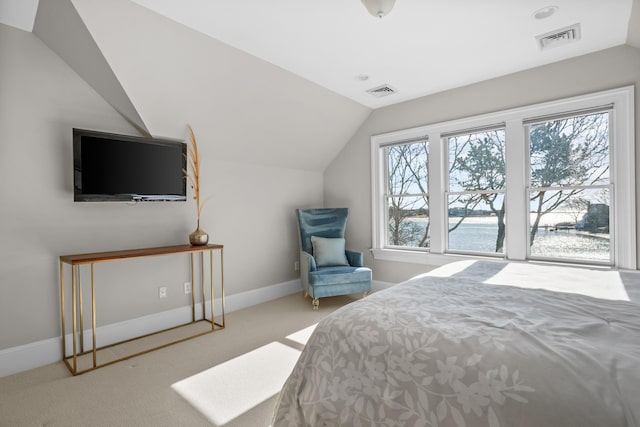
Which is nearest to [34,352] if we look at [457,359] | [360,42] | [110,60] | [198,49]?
[110,60]

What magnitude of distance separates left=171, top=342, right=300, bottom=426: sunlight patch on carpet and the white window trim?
7.07 ft

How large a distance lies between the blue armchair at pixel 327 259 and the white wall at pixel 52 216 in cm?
130

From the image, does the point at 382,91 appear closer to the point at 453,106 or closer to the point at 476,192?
the point at 453,106

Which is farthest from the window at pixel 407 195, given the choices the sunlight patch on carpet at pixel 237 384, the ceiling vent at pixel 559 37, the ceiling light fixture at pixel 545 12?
the sunlight patch on carpet at pixel 237 384

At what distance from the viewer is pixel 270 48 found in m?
2.74

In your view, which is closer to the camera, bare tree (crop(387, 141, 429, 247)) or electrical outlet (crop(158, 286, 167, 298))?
electrical outlet (crop(158, 286, 167, 298))

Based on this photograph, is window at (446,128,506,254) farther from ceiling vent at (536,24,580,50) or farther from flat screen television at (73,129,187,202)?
flat screen television at (73,129,187,202)

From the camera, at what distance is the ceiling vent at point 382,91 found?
3.60m

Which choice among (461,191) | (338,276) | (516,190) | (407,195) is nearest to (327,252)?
(338,276)

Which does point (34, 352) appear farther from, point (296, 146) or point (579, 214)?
point (579, 214)

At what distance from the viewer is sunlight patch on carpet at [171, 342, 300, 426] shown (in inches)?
75.3

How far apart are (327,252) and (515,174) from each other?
88.3 inches

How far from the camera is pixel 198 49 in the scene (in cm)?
261

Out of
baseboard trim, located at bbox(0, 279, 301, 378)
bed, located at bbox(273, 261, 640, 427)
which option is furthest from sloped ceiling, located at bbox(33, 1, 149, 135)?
bed, located at bbox(273, 261, 640, 427)
